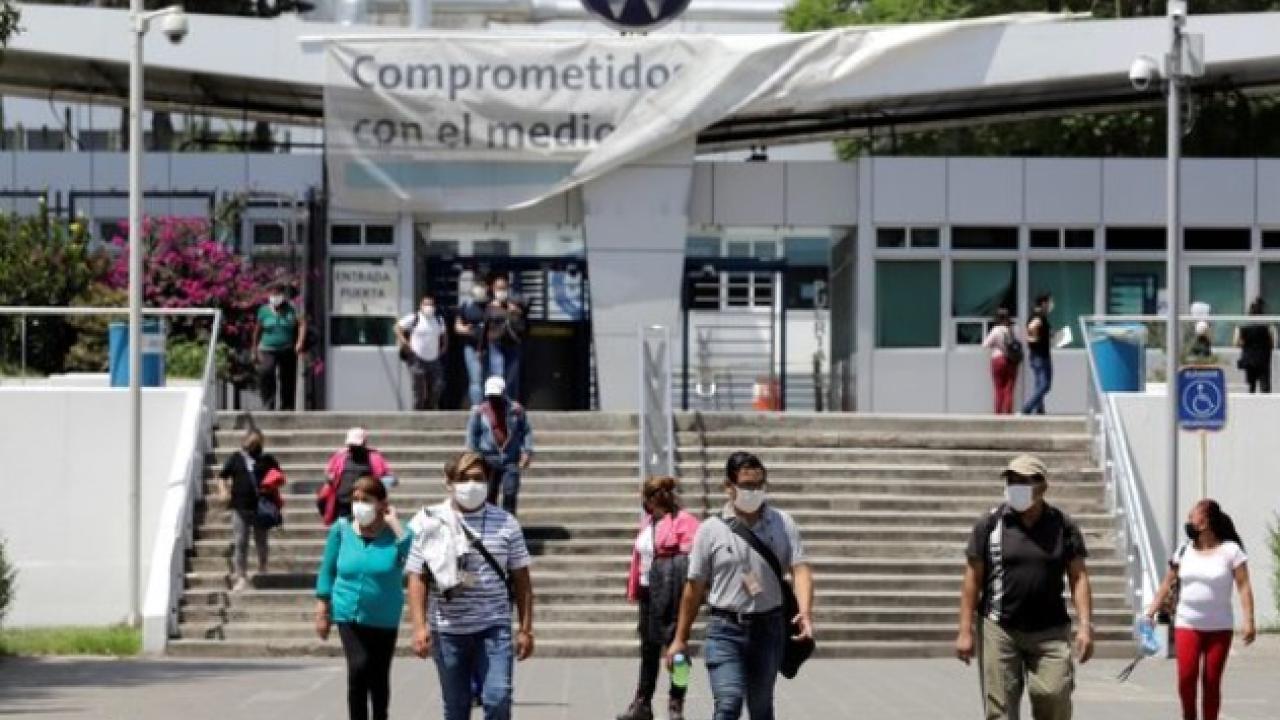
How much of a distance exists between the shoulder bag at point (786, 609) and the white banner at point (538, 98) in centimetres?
2313

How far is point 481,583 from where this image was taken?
13.8 meters

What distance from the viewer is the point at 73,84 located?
4056 cm

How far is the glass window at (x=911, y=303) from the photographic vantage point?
1505 inches

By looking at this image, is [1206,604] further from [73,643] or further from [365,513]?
[73,643]

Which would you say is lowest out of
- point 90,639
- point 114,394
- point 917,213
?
point 90,639

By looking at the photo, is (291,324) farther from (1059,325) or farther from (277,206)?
(1059,325)

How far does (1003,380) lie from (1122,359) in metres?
4.11

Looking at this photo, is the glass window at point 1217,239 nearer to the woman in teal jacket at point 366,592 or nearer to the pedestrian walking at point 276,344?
the pedestrian walking at point 276,344

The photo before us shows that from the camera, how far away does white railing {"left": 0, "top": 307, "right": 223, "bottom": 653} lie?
1022 inches

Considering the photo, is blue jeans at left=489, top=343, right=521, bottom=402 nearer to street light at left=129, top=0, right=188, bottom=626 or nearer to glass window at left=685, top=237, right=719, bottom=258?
street light at left=129, top=0, right=188, bottom=626

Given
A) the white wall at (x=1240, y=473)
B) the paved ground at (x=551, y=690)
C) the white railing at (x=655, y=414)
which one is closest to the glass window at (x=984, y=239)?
the white railing at (x=655, y=414)

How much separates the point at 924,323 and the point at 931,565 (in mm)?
10546

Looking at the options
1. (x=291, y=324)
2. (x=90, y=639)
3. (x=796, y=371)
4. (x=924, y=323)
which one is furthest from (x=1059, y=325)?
(x=796, y=371)

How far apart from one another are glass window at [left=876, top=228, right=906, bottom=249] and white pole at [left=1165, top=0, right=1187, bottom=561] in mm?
9832
